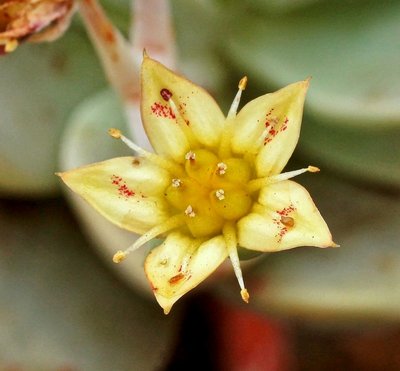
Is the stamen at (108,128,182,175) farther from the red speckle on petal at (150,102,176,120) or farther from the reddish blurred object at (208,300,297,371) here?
the reddish blurred object at (208,300,297,371)

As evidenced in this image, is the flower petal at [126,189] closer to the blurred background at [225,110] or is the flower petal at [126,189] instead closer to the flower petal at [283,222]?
the flower petal at [283,222]

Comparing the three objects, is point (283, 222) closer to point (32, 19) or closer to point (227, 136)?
point (227, 136)

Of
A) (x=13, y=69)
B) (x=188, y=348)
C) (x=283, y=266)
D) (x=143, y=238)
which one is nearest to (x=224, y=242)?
(x=143, y=238)

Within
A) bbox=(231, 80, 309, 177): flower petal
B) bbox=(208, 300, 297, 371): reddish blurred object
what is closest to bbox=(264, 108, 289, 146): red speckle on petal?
bbox=(231, 80, 309, 177): flower petal

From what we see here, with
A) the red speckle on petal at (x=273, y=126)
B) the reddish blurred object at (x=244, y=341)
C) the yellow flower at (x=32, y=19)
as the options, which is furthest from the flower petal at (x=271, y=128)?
the reddish blurred object at (x=244, y=341)

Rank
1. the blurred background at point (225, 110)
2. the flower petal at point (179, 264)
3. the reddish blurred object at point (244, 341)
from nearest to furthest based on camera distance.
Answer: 1. the flower petal at point (179, 264)
2. the blurred background at point (225, 110)
3. the reddish blurred object at point (244, 341)

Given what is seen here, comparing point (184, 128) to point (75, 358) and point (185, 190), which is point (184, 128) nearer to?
point (185, 190)

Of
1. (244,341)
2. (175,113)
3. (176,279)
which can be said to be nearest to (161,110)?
(175,113)
